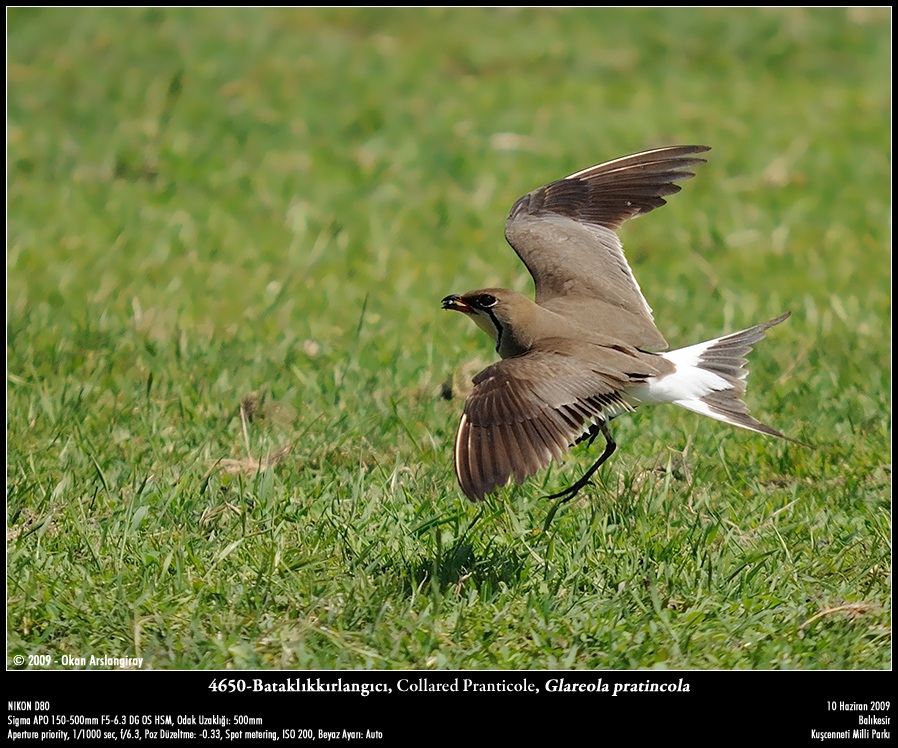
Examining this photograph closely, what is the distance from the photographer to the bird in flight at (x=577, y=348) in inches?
170

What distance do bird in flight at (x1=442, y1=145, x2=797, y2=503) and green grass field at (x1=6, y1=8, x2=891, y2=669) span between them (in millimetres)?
416

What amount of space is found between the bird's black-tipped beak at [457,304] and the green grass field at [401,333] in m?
0.57

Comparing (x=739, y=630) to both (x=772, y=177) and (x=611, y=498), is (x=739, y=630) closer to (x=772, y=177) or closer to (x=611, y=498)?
(x=611, y=498)

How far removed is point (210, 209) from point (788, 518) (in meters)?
4.81

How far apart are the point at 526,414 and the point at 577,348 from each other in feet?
2.05

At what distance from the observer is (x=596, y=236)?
610cm

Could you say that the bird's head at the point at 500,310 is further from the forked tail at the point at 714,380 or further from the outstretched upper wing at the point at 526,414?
the forked tail at the point at 714,380

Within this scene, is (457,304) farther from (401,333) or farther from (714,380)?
(401,333)

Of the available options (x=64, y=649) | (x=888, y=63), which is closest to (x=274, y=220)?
(x=64, y=649)

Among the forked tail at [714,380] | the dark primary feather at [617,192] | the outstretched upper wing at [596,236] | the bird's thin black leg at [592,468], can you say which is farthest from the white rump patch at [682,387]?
the dark primary feather at [617,192]

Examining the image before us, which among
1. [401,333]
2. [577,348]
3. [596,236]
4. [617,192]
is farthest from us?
[401,333]

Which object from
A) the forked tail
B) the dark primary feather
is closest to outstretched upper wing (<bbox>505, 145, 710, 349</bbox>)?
the dark primary feather

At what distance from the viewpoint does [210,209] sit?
8531 mm

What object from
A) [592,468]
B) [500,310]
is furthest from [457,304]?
[592,468]
